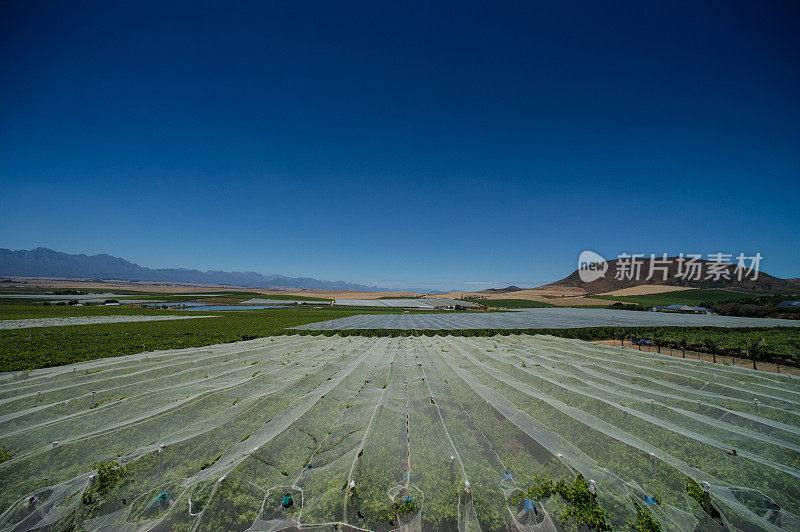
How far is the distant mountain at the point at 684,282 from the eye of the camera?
99.1m

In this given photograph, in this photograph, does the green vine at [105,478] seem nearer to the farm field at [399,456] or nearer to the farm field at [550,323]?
the farm field at [399,456]

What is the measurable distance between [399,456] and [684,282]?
15863 centimetres

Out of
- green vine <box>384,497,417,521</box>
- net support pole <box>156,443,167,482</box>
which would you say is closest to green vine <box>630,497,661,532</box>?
green vine <box>384,497,417,521</box>

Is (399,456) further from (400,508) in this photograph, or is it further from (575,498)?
(575,498)

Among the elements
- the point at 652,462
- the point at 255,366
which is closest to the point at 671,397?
the point at 652,462

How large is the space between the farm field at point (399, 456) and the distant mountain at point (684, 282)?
135270mm

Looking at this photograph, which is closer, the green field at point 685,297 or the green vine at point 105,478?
the green vine at point 105,478

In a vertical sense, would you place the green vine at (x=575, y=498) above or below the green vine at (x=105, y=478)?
above

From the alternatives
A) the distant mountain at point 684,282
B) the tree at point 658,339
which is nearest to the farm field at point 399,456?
the tree at point 658,339

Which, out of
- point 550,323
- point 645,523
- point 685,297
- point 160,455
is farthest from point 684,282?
point 160,455

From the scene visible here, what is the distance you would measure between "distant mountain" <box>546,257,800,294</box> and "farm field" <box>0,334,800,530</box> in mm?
135270

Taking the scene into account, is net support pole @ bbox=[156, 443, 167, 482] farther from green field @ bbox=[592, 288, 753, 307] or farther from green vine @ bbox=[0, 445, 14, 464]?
green field @ bbox=[592, 288, 753, 307]

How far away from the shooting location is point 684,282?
110 m

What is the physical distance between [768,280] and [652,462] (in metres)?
194
